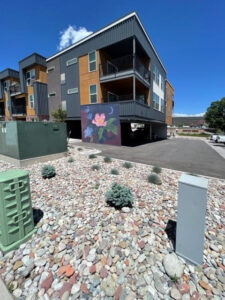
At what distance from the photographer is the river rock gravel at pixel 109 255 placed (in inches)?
67.9

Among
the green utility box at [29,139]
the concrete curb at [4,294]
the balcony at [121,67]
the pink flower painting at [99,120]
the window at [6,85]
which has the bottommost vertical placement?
the concrete curb at [4,294]

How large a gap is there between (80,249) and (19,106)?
27.0 meters

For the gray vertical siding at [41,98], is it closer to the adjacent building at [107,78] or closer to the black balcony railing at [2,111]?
the adjacent building at [107,78]

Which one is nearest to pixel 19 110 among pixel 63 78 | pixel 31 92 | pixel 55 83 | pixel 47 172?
pixel 31 92

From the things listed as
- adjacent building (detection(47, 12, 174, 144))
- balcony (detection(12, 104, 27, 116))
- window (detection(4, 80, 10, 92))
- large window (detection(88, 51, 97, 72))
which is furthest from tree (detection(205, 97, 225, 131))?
window (detection(4, 80, 10, 92))

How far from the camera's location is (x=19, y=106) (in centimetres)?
2319

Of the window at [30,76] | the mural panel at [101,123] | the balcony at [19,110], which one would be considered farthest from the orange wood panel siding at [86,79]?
the balcony at [19,110]

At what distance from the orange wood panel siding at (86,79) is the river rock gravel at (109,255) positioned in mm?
12195

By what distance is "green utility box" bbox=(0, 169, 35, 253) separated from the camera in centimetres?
218

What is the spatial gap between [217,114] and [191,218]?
185 feet

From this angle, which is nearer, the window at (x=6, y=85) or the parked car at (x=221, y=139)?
the parked car at (x=221, y=139)

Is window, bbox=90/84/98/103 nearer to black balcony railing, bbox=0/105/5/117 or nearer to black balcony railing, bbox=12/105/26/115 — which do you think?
black balcony railing, bbox=12/105/26/115

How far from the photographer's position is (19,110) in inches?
915

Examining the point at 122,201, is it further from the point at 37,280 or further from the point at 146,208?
the point at 37,280
